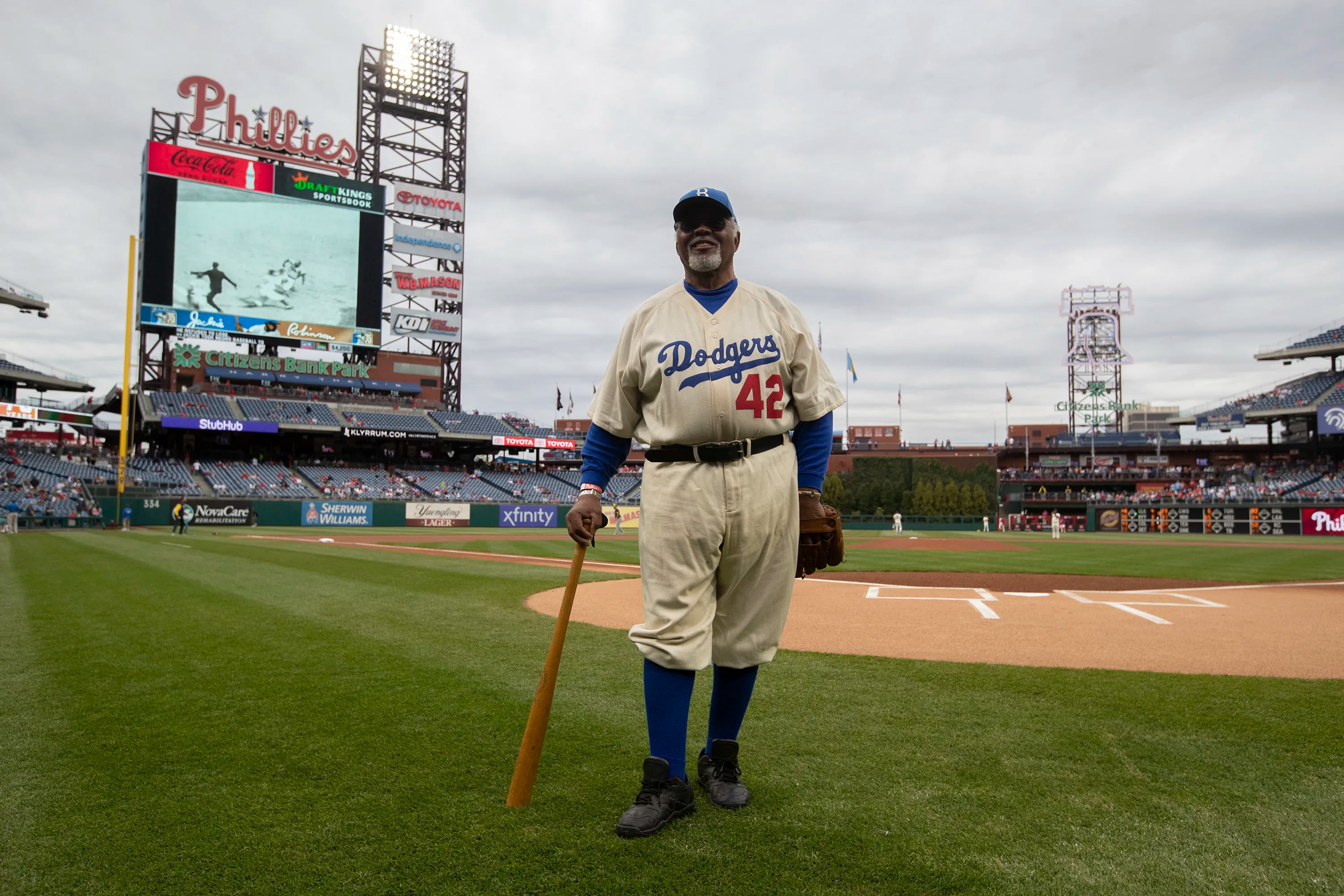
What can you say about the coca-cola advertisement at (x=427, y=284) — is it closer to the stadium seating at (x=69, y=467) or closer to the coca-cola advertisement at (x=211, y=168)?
the coca-cola advertisement at (x=211, y=168)

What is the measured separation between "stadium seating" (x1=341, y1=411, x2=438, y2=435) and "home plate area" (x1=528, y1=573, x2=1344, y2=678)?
122 feet

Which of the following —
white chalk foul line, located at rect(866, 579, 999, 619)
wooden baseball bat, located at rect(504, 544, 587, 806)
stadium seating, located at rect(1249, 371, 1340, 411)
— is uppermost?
stadium seating, located at rect(1249, 371, 1340, 411)

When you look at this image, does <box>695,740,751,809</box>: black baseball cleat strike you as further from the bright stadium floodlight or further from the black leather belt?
the bright stadium floodlight

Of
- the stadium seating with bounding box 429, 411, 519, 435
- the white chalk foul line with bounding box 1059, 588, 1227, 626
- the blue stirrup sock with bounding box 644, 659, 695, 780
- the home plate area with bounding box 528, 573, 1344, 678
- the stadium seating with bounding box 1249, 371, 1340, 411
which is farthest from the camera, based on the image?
the stadium seating with bounding box 429, 411, 519, 435

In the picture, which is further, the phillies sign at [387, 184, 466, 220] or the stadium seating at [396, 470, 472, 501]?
the phillies sign at [387, 184, 466, 220]

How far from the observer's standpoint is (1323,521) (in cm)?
3409

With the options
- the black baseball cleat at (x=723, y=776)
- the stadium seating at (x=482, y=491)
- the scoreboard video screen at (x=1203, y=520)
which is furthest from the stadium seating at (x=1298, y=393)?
the black baseball cleat at (x=723, y=776)

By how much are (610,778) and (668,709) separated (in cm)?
35

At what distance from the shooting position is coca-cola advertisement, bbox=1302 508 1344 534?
33750 millimetres

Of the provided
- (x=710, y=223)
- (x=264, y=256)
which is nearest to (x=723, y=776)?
(x=710, y=223)

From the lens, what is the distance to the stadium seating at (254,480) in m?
35.2

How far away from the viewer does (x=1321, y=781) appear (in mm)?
2564

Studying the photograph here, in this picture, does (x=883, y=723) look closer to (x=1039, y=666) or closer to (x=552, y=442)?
(x=1039, y=666)

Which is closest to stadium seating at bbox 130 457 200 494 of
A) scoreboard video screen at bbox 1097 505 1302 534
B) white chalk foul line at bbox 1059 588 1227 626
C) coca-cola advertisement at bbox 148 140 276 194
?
Result: coca-cola advertisement at bbox 148 140 276 194
